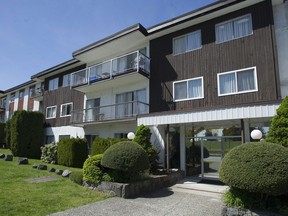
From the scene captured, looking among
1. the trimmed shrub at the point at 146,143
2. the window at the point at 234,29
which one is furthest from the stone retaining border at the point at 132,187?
the window at the point at 234,29

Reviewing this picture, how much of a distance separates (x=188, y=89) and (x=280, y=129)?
735 cm

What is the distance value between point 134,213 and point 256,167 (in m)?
3.92

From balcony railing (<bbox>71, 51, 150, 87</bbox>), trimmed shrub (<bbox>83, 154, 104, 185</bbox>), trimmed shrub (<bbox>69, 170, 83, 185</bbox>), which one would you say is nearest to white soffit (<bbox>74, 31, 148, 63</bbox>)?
balcony railing (<bbox>71, 51, 150, 87</bbox>)

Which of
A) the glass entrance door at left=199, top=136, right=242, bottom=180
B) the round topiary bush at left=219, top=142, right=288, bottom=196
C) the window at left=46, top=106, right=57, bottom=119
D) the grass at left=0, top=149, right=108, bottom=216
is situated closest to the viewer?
the round topiary bush at left=219, top=142, right=288, bottom=196

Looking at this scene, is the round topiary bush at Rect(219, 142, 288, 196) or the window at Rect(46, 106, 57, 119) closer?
the round topiary bush at Rect(219, 142, 288, 196)

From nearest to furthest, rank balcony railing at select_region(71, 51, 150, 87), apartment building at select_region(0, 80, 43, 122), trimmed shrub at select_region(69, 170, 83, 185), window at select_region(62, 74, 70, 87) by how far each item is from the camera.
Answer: trimmed shrub at select_region(69, 170, 83, 185)
balcony railing at select_region(71, 51, 150, 87)
window at select_region(62, 74, 70, 87)
apartment building at select_region(0, 80, 43, 122)

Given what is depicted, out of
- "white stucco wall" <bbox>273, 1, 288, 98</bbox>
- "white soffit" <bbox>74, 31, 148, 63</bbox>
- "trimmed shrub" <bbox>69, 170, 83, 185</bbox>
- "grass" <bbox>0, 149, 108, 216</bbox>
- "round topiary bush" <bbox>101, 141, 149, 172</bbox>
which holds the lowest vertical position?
"grass" <bbox>0, 149, 108, 216</bbox>

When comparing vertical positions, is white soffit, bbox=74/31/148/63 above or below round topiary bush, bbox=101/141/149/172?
above

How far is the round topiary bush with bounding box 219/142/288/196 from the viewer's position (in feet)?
19.8

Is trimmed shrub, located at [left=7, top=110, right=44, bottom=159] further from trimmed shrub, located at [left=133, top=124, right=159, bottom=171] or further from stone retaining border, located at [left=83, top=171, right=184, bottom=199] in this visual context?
trimmed shrub, located at [left=133, top=124, right=159, bottom=171]

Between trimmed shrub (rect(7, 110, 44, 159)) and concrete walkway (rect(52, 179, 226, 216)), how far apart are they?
15461 mm

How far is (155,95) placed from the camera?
16.0 metres

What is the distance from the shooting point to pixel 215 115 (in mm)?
11172

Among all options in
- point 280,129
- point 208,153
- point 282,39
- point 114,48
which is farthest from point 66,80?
point 280,129
